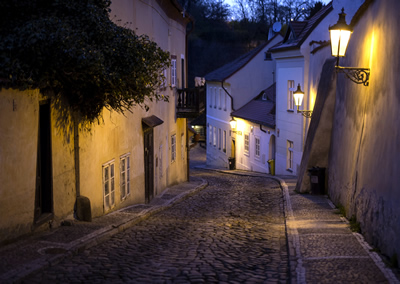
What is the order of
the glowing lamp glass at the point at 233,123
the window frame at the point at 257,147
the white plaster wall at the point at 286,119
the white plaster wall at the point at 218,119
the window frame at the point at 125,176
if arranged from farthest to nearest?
the white plaster wall at the point at 218,119
the glowing lamp glass at the point at 233,123
the window frame at the point at 257,147
the white plaster wall at the point at 286,119
the window frame at the point at 125,176

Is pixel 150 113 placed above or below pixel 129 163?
above

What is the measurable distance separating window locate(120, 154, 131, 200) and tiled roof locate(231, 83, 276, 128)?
49.0 feet

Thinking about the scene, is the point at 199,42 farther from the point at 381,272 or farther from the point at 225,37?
the point at 381,272

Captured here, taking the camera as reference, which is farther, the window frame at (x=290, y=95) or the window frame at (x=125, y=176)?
the window frame at (x=290, y=95)

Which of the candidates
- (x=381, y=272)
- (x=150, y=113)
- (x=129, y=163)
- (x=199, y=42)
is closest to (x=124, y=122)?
(x=129, y=163)

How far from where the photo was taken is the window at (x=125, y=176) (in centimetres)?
1410

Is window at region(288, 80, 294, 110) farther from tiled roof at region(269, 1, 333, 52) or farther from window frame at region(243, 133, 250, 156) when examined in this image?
window frame at region(243, 133, 250, 156)

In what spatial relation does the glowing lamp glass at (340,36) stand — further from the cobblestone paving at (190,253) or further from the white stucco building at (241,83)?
the white stucco building at (241,83)

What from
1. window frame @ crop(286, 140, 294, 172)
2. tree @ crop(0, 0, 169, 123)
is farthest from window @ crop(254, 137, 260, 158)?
tree @ crop(0, 0, 169, 123)

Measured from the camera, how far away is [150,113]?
17.4 m

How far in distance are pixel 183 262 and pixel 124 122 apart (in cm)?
672

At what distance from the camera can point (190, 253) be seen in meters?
8.73

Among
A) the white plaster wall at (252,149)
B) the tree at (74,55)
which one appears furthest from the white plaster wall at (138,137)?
the white plaster wall at (252,149)

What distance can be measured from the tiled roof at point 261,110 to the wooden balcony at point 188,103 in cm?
689
